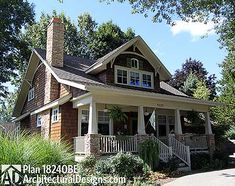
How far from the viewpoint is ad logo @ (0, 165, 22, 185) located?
661 cm

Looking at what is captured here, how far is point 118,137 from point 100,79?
427 centimetres

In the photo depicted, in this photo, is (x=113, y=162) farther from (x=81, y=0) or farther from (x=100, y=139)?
(x=81, y=0)

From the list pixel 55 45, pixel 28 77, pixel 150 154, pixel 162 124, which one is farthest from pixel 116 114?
pixel 28 77

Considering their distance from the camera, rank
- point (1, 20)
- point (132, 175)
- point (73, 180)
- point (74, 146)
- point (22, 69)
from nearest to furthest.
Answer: point (73, 180)
point (132, 175)
point (74, 146)
point (1, 20)
point (22, 69)

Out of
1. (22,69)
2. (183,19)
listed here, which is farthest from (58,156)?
(22,69)

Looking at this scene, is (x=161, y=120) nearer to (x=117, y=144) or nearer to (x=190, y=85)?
(x=117, y=144)

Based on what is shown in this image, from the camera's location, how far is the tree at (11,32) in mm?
28433

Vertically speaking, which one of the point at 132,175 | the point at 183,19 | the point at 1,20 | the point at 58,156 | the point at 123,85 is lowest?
the point at 132,175

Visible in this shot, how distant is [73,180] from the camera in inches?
317

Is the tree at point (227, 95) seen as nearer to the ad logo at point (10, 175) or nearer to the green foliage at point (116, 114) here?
the green foliage at point (116, 114)

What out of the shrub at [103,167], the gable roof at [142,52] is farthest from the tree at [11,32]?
the shrub at [103,167]

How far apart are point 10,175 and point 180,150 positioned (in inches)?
444

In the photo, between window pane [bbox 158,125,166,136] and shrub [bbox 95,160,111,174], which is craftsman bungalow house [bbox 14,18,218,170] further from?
shrub [bbox 95,160,111,174]

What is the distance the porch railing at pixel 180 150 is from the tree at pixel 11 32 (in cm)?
1927
